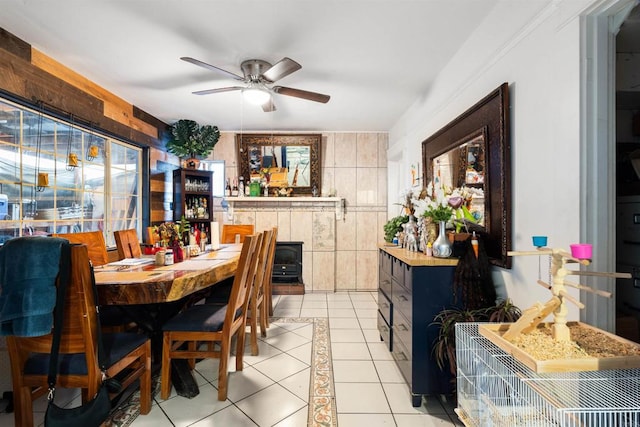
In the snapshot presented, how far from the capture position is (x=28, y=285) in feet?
3.87

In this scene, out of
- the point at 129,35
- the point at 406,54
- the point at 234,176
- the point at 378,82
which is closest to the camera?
the point at 129,35

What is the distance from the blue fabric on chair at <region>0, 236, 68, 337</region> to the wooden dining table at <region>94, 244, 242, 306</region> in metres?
0.25

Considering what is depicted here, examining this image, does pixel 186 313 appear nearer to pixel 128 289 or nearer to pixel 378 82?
pixel 128 289

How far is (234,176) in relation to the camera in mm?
4629

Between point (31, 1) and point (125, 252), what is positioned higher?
point (31, 1)

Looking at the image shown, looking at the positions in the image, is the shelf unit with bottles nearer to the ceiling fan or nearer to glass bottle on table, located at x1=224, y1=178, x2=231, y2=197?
glass bottle on table, located at x1=224, y1=178, x2=231, y2=197

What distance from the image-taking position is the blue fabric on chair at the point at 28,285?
118 centimetres

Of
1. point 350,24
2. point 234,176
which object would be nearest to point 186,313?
point 350,24

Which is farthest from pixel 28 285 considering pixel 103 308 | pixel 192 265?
pixel 103 308

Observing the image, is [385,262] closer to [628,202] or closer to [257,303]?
[257,303]

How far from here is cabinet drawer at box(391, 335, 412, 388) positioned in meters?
1.83

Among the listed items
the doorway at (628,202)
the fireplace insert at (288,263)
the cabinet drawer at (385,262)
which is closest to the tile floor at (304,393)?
the cabinet drawer at (385,262)

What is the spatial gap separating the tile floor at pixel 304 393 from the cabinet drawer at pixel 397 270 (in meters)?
0.73

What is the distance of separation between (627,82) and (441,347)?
6.37 ft
